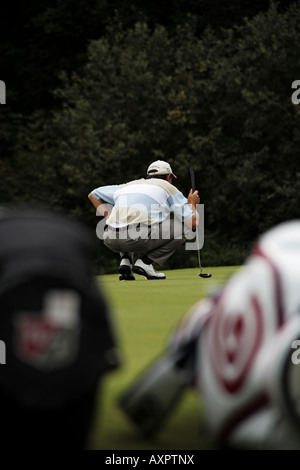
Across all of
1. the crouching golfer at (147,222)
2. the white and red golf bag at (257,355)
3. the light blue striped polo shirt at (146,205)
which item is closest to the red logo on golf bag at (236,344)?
the white and red golf bag at (257,355)

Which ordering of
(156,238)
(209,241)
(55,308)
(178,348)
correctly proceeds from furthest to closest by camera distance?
(209,241) → (156,238) → (178,348) → (55,308)

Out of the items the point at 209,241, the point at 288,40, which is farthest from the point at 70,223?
the point at 288,40

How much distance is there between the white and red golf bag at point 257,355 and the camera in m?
3.74

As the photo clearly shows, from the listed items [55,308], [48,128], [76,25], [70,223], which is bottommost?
[55,308]

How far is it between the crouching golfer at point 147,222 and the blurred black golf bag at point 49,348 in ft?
40.6

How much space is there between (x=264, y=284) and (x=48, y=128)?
30422 mm

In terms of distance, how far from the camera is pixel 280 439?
12.4 feet

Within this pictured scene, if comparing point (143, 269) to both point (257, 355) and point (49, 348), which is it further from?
point (49, 348)

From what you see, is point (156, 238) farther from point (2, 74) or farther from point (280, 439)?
point (2, 74)

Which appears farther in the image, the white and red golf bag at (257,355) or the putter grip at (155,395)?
the putter grip at (155,395)

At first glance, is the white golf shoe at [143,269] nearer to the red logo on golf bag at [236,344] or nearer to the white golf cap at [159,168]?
the white golf cap at [159,168]

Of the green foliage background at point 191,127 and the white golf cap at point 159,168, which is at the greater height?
the green foliage background at point 191,127

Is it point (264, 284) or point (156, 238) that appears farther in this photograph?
point (156, 238)

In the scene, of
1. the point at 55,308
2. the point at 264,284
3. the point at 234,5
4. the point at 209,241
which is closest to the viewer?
the point at 55,308
